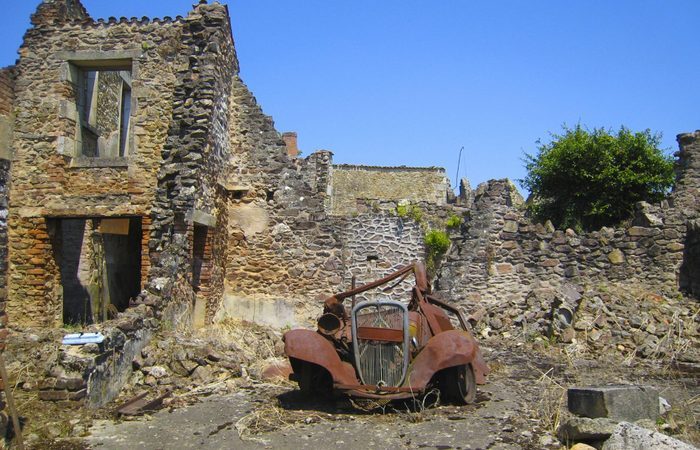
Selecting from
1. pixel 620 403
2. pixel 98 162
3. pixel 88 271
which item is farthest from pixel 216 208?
pixel 620 403

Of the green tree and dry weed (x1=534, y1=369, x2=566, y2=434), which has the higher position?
the green tree

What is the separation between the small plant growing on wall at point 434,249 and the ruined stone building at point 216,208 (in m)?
0.46

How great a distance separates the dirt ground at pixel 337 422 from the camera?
557 centimetres

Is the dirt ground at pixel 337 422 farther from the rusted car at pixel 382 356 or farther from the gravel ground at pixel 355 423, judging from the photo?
the rusted car at pixel 382 356

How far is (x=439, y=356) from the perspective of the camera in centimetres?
651

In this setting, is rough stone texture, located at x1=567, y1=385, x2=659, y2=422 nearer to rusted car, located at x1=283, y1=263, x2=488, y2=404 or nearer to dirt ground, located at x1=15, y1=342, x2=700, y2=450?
dirt ground, located at x1=15, y1=342, x2=700, y2=450

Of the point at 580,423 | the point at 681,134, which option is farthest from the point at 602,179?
the point at 580,423

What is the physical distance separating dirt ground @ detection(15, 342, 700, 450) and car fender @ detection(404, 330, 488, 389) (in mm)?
296

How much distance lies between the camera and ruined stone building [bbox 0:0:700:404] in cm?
1160

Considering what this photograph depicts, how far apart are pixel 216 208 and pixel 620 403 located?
7774 mm

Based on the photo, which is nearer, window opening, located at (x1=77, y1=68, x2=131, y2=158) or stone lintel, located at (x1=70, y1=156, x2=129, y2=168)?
stone lintel, located at (x1=70, y1=156, x2=129, y2=168)

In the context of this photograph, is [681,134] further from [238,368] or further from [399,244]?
[238,368]

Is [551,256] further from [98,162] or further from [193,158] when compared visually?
[98,162]

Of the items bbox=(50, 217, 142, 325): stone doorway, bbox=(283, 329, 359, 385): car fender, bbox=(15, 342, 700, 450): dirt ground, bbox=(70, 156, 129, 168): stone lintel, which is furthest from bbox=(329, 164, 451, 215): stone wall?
bbox=(283, 329, 359, 385): car fender
